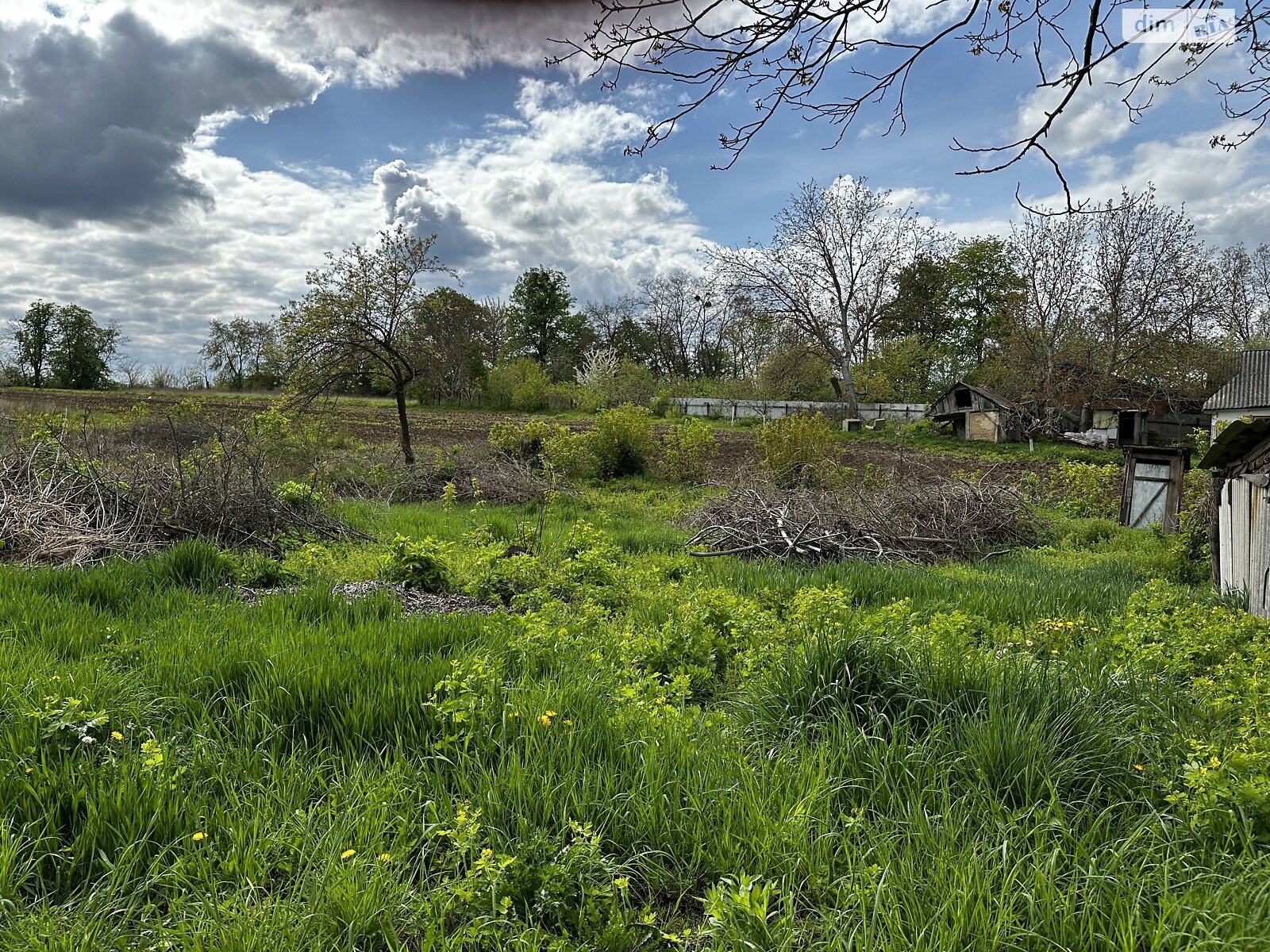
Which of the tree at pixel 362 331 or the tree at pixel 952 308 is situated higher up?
the tree at pixel 952 308

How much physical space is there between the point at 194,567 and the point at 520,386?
40701 millimetres

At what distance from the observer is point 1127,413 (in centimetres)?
3019

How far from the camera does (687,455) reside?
16.7 meters

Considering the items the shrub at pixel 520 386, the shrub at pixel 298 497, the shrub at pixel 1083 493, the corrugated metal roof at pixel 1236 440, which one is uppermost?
the shrub at pixel 520 386

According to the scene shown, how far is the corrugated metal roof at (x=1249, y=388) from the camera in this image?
2667 centimetres

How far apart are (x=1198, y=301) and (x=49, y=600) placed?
39.8 metres

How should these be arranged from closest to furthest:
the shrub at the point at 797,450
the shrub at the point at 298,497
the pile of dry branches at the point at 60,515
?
1. the pile of dry branches at the point at 60,515
2. the shrub at the point at 298,497
3. the shrub at the point at 797,450

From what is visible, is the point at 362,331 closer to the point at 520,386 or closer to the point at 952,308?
the point at 520,386

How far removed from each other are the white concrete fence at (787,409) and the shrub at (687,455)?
21.4 m

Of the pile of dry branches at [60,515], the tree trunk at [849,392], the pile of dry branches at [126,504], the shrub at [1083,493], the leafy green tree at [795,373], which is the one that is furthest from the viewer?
the leafy green tree at [795,373]

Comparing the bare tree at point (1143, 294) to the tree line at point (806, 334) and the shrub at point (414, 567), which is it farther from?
the shrub at point (414, 567)

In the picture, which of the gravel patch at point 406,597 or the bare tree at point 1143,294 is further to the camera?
the bare tree at point 1143,294

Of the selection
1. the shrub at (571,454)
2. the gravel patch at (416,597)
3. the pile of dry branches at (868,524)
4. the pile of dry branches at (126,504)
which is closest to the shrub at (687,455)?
the shrub at (571,454)

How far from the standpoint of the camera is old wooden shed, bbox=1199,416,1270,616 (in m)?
5.92
